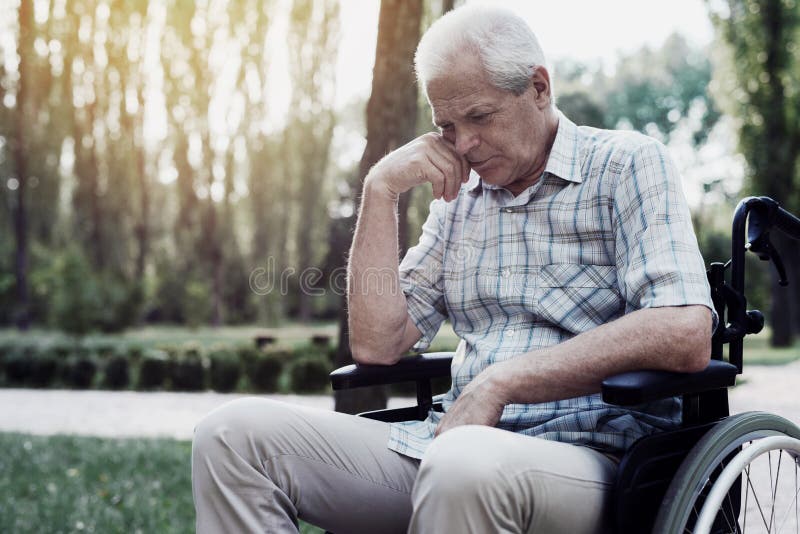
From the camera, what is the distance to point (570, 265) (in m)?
1.82

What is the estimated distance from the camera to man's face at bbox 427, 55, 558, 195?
1771 millimetres

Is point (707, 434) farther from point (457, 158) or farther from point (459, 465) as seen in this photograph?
point (457, 158)

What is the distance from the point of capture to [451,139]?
1.95 metres

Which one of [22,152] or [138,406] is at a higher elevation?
[22,152]

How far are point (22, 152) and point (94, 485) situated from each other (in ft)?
50.0

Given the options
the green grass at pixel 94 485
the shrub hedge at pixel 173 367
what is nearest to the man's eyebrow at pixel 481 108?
the green grass at pixel 94 485

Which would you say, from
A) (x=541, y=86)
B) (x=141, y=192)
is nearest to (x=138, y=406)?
(x=541, y=86)

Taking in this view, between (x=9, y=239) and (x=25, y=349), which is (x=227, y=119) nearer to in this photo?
(x=9, y=239)

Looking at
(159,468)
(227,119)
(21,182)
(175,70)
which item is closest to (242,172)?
(227,119)

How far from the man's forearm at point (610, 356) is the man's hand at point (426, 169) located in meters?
0.51

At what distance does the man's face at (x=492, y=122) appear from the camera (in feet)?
5.81

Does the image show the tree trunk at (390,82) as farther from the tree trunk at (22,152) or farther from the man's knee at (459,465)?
the tree trunk at (22,152)

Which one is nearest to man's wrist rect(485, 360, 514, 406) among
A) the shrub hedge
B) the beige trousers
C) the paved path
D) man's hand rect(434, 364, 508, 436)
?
man's hand rect(434, 364, 508, 436)

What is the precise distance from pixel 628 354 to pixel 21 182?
61.5ft
